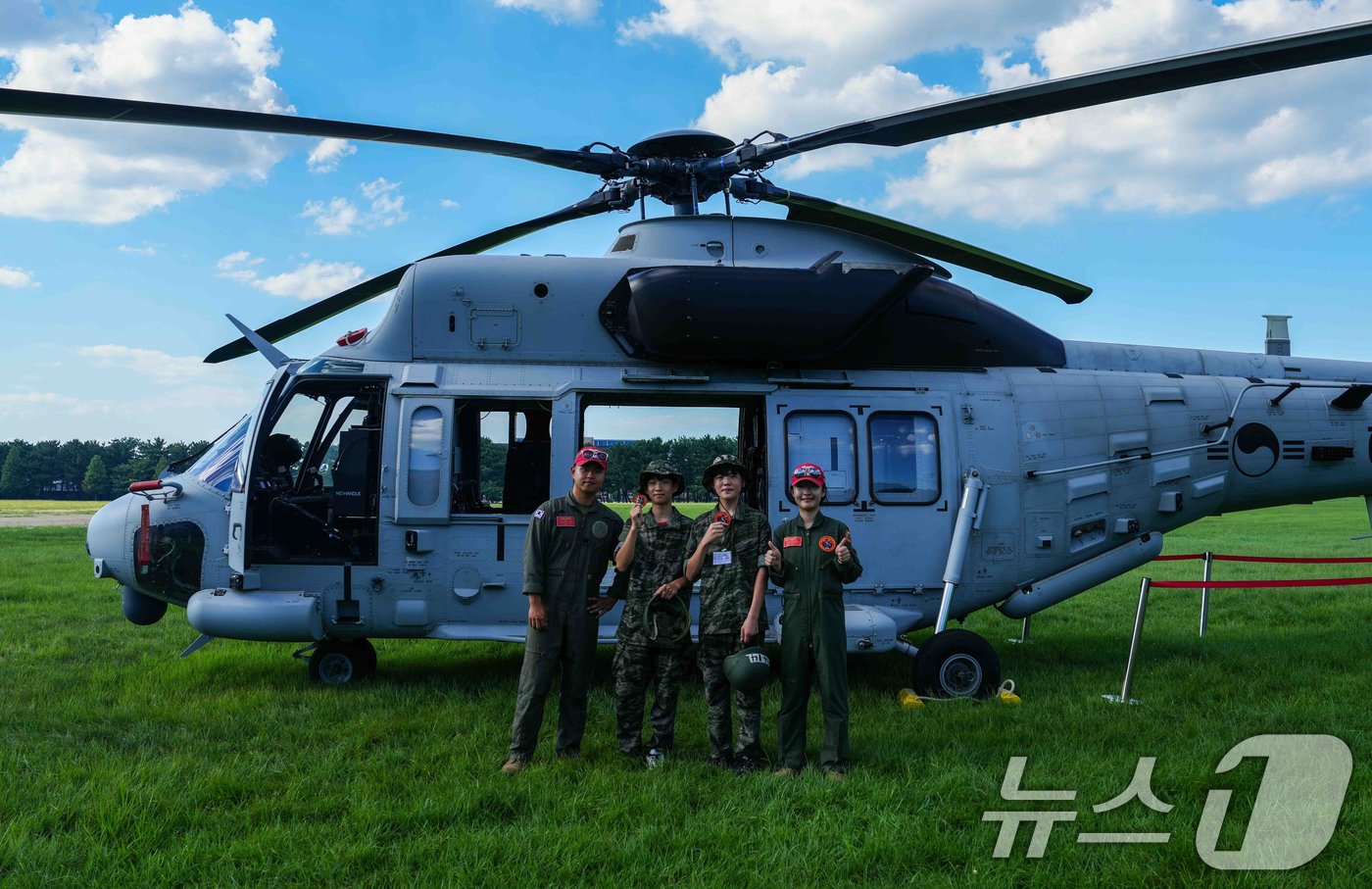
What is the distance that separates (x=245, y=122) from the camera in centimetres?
558

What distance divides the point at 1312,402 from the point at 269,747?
Result: 8.85 meters

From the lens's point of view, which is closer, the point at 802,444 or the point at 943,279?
the point at 802,444

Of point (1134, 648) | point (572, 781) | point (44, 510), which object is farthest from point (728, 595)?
point (44, 510)

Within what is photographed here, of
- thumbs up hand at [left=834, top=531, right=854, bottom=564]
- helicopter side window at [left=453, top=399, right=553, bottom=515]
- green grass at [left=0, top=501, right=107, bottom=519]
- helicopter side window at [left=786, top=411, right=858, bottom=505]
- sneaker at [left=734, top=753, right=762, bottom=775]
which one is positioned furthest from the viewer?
green grass at [left=0, top=501, right=107, bottom=519]

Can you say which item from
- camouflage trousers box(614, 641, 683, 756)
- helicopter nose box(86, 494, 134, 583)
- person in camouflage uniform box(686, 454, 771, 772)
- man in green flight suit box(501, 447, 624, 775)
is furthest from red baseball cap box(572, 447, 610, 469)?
helicopter nose box(86, 494, 134, 583)

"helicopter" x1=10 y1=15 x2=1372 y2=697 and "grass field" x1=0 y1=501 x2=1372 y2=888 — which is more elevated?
"helicopter" x1=10 y1=15 x2=1372 y2=697

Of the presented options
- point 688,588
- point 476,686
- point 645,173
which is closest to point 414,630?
point 476,686

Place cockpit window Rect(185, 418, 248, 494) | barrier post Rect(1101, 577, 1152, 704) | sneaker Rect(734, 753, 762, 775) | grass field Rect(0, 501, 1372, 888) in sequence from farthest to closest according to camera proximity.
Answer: cockpit window Rect(185, 418, 248, 494), barrier post Rect(1101, 577, 1152, 704), sneaker Rect(734, 753, 762, 775), grass field Rect(0, 501, 1372, 888)

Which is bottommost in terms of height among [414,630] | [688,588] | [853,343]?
[414,630]

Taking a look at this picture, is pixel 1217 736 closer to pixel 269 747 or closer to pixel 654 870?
pixel 654 870

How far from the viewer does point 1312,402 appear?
8.12 m

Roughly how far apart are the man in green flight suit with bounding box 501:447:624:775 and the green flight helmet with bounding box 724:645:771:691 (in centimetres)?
83

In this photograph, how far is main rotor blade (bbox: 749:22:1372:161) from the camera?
199 inches

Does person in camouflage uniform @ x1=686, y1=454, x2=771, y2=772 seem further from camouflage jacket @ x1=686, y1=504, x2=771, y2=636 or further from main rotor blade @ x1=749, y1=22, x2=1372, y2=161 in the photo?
main rotor blade @ x1=749, y1=22, x2=1372, y2=161
